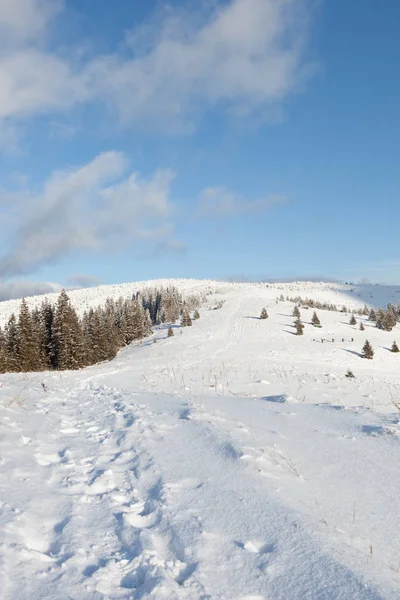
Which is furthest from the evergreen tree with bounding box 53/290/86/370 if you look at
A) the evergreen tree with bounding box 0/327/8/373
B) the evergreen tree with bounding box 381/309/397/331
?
the evergreen tree with bounding box 381/309/397/331

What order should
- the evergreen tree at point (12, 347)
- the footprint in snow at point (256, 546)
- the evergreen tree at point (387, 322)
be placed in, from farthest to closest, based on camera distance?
the evergreen tree at point (387, 322)
the evergreen tree at point (12, 347)
the footprint in snow at point (256, 546)

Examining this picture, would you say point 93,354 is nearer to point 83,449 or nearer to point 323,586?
point 83,449

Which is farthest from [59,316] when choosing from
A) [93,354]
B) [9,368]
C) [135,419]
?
[135,419]

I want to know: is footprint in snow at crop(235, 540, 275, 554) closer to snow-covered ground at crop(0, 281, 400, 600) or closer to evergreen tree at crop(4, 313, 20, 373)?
snow-covered ground at crop(0, 281, 400, 600)

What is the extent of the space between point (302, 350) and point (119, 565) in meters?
44.9

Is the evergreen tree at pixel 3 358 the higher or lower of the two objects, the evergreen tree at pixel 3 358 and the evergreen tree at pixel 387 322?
the higher

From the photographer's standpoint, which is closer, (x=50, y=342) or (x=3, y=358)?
(x=3, y=358)

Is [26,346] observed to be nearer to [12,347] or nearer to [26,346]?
[26,346]

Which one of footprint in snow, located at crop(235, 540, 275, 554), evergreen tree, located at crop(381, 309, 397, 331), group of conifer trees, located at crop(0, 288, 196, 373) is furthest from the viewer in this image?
evergreen tree, located at crop(381, 309, 397, 331)

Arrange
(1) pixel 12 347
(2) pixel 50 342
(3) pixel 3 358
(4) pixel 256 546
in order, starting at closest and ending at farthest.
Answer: (4) pixel 256 546 < (3) pixel 3 358 < (1) pixel 12 347 < (2) pixel 50 342

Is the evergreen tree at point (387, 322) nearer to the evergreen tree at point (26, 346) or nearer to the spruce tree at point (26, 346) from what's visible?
Answer: the spruce tree at point (26, 346)

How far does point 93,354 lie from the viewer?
51062mm

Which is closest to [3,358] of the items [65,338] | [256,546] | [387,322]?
[65,338]

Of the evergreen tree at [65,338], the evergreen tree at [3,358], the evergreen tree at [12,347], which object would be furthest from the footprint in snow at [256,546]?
the evergreen tree at [12,347]
